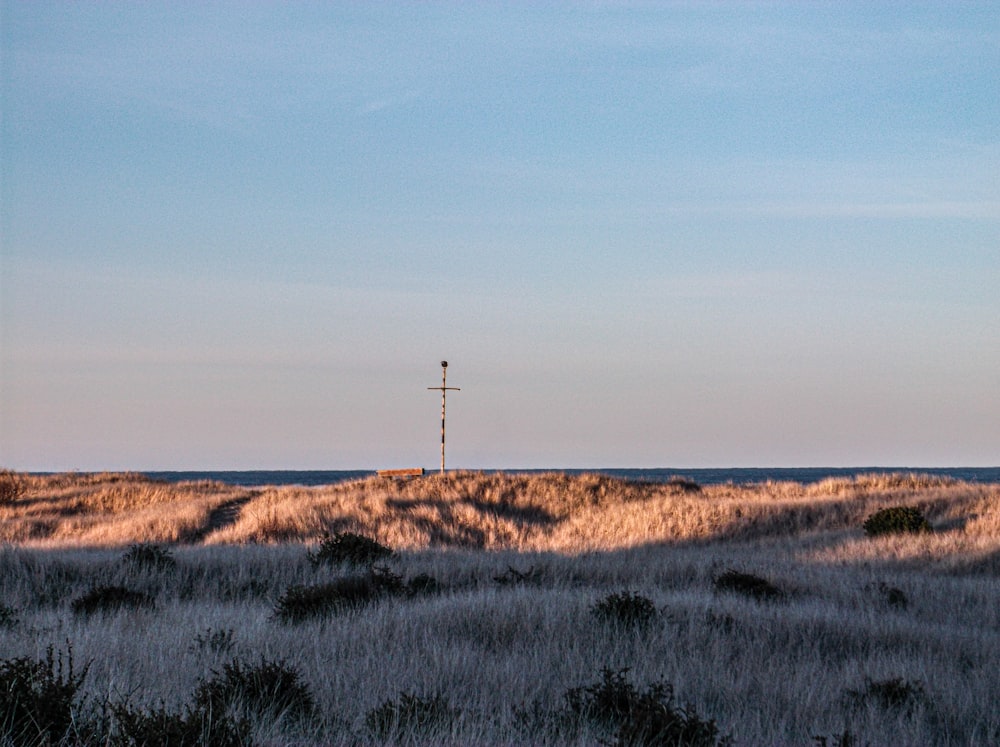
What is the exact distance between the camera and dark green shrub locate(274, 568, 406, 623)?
10.7 meters

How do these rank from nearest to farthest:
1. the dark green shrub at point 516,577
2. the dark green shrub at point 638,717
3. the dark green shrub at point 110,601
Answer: the dark green shrub at point 638,717
the dark green shrub at point 110,601
the dark green shrub at point 516,577

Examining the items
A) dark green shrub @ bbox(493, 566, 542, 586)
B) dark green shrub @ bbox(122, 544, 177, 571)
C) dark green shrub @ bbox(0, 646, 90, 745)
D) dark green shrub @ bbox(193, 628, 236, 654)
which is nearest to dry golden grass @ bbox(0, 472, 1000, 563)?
dark green shrub @ bbox(493, 566, 542, 586)

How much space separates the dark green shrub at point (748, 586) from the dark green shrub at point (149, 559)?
847cm

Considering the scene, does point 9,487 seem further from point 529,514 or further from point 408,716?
point 408,716

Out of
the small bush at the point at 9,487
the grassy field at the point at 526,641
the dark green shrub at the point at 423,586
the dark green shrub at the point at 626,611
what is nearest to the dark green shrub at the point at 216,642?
the grassy field at the point at 526,641

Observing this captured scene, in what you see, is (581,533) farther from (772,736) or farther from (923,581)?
(772,736)

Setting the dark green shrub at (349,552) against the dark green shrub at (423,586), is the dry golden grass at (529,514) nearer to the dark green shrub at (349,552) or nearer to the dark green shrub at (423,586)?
the dark green shrub at (349,552)

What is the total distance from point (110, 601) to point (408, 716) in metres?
7.06

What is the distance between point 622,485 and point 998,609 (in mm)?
19911

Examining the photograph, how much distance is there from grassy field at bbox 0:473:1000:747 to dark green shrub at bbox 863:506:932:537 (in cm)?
54

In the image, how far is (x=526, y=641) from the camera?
9117mm

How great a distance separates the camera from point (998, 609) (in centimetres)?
1220

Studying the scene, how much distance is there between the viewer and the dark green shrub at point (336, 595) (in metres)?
10.7

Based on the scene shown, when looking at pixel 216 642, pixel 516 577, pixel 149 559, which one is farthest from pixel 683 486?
pixel 216 642
